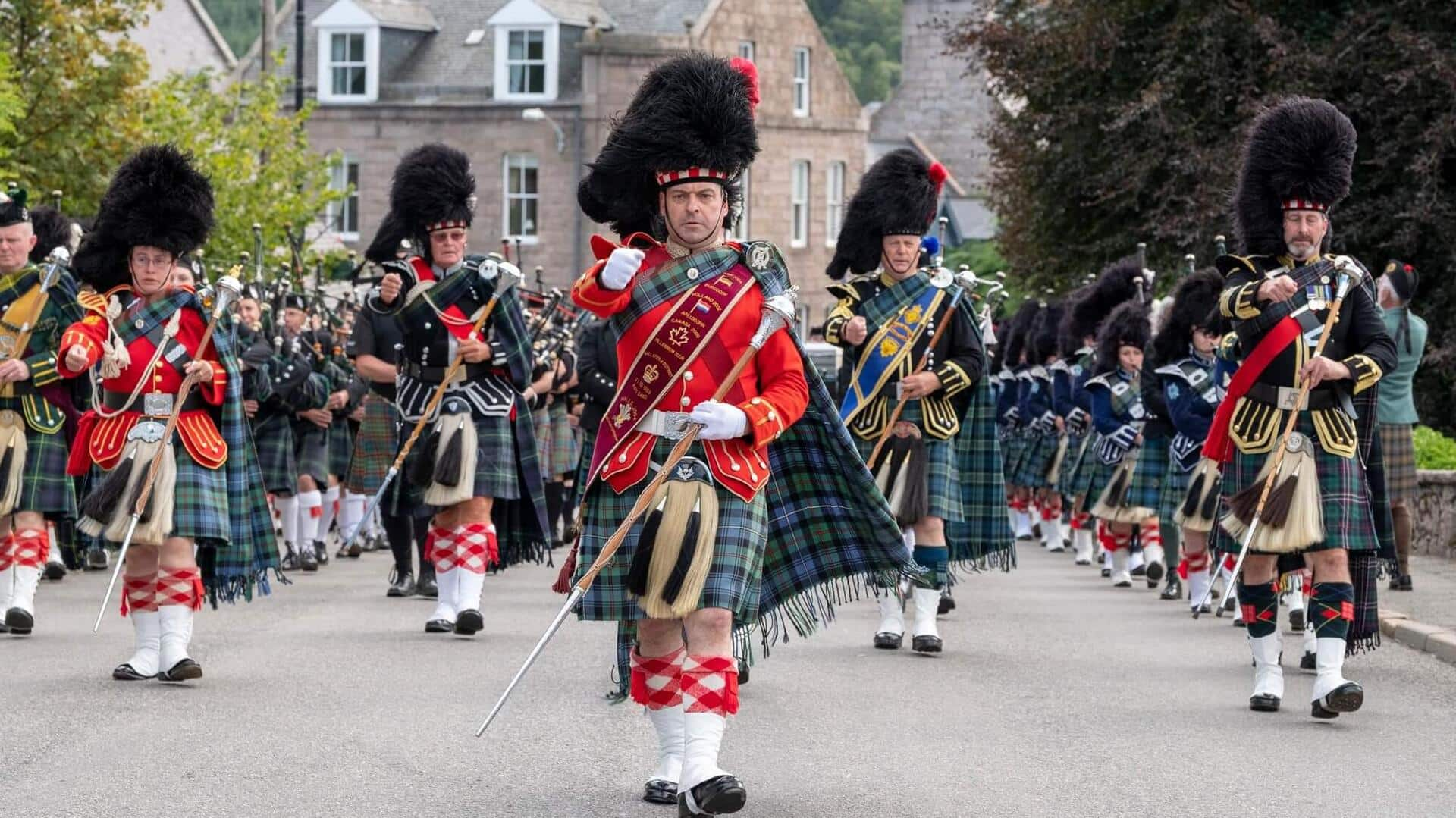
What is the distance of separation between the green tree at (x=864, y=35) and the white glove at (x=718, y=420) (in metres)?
73.1

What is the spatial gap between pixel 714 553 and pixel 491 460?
461 centimetres

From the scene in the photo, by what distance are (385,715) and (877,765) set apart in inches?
73.7

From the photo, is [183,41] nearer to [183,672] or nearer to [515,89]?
[515,89]

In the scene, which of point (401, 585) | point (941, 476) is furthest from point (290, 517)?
point (941, 476)

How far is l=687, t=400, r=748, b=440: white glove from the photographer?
21.2 feet

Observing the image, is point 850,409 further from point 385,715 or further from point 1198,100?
point 1198,100

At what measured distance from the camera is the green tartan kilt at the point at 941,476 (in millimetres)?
10828

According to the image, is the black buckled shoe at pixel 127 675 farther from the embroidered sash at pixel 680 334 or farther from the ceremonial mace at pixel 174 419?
the embroidered sash at pixel 680 334

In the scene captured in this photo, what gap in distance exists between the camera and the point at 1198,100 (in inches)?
930

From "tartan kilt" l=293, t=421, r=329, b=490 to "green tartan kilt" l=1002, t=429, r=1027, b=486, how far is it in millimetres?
6280

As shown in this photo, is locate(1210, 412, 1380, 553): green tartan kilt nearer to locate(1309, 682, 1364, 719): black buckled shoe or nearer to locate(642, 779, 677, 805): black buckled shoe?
locate(1309, 682, 1364, 719): black buckled shoe

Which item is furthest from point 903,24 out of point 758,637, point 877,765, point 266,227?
point 877,765

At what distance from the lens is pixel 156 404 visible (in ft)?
30.5

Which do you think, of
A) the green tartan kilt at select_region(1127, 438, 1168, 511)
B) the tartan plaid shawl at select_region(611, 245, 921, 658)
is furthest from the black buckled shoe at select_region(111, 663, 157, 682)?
the green tartan kilt at select_region(1127, 438, 1168, 511)
